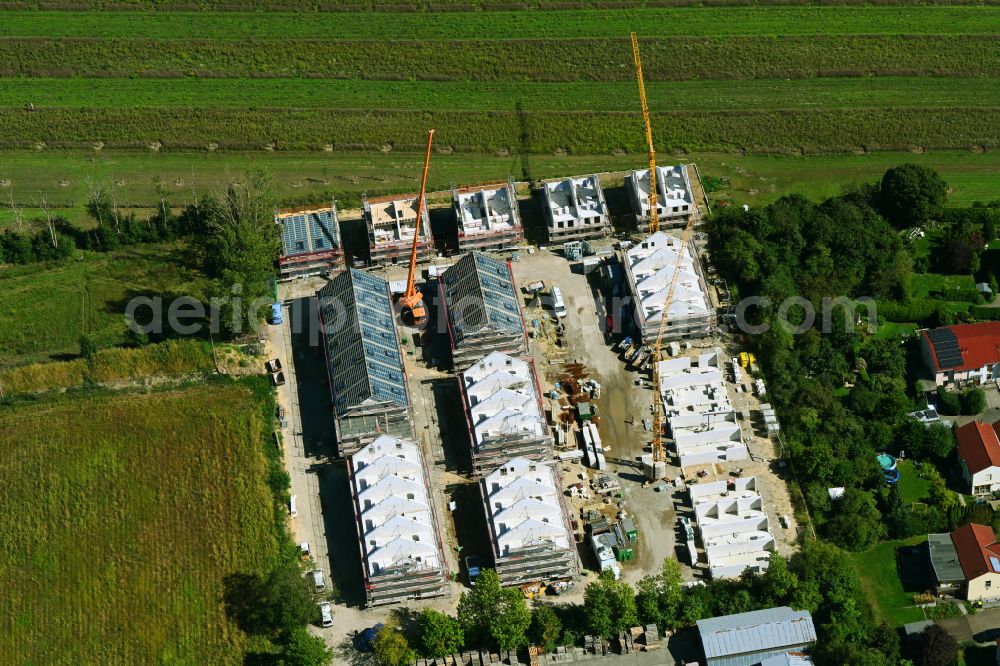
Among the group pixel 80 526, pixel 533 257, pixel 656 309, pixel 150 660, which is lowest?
pixel 150 660

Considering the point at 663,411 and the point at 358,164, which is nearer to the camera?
the point at 663,411

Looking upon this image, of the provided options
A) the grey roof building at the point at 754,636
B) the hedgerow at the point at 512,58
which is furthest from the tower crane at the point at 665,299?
the grey roof building at the point at 754,636

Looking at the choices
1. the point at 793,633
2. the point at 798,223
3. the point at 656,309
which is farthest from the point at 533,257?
the point at 793,633

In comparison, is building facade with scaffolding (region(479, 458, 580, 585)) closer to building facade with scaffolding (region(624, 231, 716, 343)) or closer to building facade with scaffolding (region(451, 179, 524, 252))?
building facade with scaffolding (region(624, 231, 716, 343))

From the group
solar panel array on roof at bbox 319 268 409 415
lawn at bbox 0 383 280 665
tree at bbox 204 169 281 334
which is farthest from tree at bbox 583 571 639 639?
tree at bbox 204 169 281 334

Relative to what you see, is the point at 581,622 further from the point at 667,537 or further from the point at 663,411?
the point at 663,411

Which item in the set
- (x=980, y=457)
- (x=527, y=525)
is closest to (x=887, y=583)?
(x=980, y=457)
